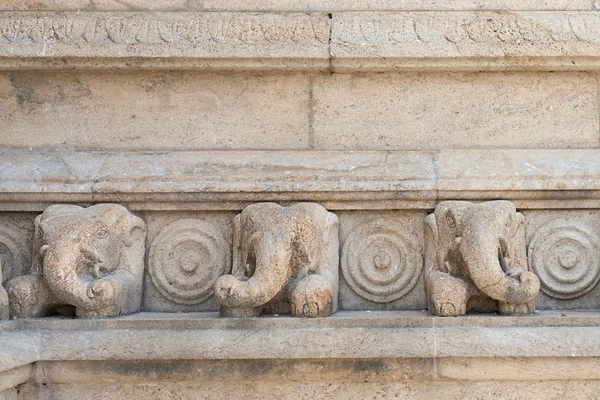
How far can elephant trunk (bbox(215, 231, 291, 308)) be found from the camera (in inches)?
128

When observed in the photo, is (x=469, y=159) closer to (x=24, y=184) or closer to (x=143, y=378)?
(x=143, y=378)

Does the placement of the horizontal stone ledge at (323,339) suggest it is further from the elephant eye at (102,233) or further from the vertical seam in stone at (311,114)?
the vertical seam in stone at (311,114)

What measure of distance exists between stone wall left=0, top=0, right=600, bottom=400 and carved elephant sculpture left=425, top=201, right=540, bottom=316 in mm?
12

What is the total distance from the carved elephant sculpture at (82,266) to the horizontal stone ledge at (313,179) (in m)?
0.14

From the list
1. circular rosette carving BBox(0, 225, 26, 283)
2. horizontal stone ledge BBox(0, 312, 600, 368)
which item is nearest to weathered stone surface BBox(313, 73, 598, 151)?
horizontal stone ledge BBox(0, 312, 600, 368)

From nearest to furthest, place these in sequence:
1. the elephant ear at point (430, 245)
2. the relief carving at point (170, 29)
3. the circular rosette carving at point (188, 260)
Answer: the elephant ear at point (430, 245) < the circular rosette carving at point (188, 260) < the relief carving at point (170, 29)

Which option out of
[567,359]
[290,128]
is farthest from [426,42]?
[567,359]

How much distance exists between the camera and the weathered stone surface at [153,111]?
148 inches

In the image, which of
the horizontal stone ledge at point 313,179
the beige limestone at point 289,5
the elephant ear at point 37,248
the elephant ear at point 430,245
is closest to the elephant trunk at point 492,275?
the elephant ear at point 430,245

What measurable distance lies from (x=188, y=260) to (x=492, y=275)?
1.28 m

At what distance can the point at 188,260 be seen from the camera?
359 centimetres

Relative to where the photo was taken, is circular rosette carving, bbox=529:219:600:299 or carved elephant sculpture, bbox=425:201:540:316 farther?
circular rosette carving, bbox=529:219:600:299

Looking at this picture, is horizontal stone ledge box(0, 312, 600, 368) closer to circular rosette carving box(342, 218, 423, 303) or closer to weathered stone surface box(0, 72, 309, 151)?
circular rosette carving box(342, 218, 423, 303)

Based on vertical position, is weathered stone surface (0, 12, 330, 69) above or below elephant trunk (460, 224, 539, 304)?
above
